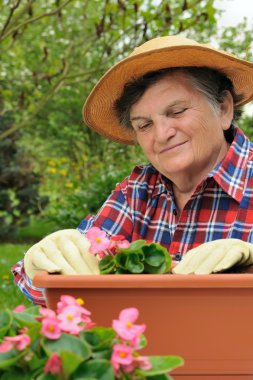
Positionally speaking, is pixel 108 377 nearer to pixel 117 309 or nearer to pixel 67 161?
pixel 117 309

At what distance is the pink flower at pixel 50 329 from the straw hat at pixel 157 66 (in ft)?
3.82

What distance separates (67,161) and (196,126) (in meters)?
11.6

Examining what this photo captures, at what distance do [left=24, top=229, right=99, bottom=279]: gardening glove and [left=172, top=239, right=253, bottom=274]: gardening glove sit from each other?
0.17 m

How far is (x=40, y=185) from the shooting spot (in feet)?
44.6

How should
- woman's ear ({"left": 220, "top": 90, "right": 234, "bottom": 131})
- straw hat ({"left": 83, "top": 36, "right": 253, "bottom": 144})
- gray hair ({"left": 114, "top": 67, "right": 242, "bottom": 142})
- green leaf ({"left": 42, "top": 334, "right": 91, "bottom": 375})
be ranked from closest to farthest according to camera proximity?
green leaf ({"left": 42, "top": 334, "right": 91, "bottom": 375}) → straw hat ({"left": 83, "top": 36, "right": 253, "bottom": 144}) → gray hair ({"left": 114, "top": 67, "right": 242, "bottom": 142}) → woman's ear ({"left": 220, "top": 90, "right": 234, "bottom": 131})

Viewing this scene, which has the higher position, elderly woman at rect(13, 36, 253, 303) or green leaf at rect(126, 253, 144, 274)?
elderly woman at rect(13, 36, 253, 303)

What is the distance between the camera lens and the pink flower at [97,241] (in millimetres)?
1239

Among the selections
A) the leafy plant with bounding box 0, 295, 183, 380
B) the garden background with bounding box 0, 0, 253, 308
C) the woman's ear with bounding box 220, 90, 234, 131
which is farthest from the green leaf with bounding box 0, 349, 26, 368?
the garden background with bounding box 0, 0, 253, 308

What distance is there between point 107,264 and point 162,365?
382 millimetres

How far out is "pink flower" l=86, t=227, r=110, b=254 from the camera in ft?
4.07

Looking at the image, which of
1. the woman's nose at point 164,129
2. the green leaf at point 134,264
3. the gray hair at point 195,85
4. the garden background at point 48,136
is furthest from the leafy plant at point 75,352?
the garden background at point 48,136

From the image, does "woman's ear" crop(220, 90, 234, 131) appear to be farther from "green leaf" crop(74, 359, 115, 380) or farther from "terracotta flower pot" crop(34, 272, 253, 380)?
"green leaf" crop(74, 359, 115, 380)

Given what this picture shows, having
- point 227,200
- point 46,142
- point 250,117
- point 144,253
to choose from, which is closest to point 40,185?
point 46,142

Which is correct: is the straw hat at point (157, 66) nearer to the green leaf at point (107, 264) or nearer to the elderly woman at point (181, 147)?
the elderly woman at point (181, 147)
